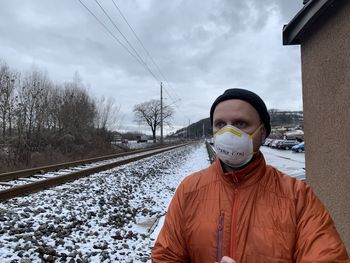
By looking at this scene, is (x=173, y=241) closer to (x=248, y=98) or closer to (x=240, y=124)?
(x=240, y=124)

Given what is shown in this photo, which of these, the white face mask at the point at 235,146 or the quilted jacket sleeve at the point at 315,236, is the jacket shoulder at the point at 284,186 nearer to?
the quilted jacket sleeve at the point at 315,236

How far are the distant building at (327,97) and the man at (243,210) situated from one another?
220 cm

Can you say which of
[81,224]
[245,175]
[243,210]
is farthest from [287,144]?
A: [243,210]

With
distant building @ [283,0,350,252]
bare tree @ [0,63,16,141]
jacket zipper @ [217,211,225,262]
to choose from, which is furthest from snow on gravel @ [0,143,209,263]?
bare tree @ [0,63,16,141]

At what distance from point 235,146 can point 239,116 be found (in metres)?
0.17

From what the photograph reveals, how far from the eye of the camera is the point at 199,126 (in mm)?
160625

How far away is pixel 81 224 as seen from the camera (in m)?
7.23

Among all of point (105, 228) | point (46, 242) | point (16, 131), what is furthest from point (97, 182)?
point (16, 131)

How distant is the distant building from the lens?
3865 millimetres

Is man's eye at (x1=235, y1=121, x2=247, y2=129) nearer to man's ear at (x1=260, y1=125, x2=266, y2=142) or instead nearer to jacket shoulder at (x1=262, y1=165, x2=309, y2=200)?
man's ear at (x1=260, y1=125, x2=266, y2=142)

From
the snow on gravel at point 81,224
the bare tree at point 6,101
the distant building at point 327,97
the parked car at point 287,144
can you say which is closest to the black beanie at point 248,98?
the distant building at point 327,97

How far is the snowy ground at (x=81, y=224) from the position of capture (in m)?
5.50

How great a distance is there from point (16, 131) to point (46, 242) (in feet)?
65.0

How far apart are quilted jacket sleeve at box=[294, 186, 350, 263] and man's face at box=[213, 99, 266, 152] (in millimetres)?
432
